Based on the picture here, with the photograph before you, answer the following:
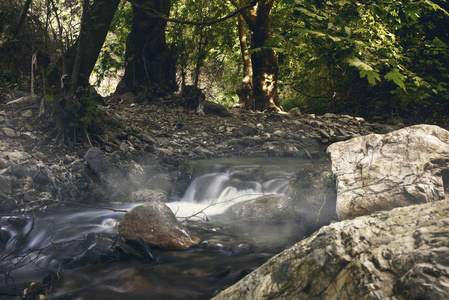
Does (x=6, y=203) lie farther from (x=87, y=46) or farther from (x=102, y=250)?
(x=87, y=46)

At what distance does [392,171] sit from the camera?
3.72 m

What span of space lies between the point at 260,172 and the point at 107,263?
11.8ft

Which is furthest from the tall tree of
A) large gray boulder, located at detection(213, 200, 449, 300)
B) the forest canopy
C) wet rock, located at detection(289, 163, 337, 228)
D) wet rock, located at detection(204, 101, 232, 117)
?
large gray boulder, located at detection(213, 200, 449, 300)

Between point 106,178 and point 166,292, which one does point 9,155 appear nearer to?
point 106,178

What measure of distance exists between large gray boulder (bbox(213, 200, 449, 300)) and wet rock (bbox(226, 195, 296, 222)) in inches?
117

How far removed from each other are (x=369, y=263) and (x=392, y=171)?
267 centimetres

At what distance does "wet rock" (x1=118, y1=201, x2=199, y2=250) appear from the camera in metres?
3.80

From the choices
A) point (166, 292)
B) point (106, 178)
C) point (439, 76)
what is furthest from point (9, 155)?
point (439, 76)

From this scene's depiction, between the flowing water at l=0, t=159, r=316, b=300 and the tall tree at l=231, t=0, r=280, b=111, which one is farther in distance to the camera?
the tall tree at l=231, t=0, r=280, b=111

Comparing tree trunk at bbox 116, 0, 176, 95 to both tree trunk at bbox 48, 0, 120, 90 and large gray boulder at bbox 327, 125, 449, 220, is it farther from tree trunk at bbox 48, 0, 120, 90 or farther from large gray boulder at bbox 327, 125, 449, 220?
large gray boulder at bbox 327, 125, 449, 220

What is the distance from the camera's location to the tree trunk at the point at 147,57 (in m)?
11.1

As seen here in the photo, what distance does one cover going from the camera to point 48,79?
20.9 ft

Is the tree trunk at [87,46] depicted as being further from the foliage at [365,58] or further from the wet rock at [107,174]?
the foliage at [365,58]

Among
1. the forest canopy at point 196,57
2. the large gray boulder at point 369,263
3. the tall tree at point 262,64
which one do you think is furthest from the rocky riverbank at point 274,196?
the tall tree at point 262,64
